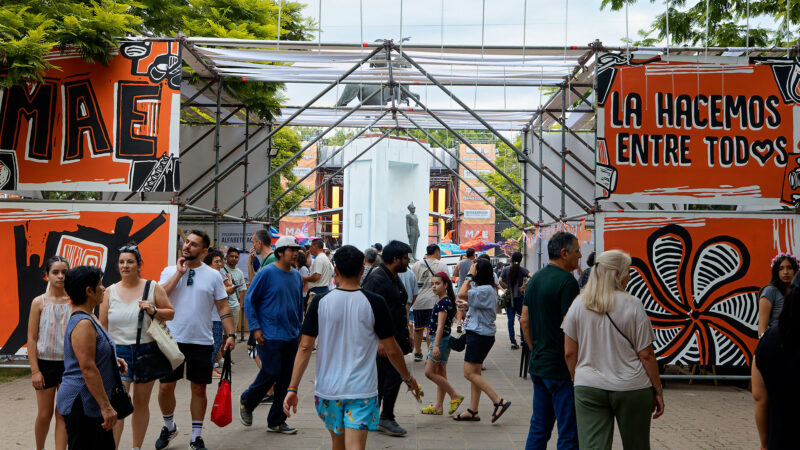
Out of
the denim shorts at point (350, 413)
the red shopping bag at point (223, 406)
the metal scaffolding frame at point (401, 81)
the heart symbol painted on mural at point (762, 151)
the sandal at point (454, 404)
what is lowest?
the sandal at point (454, 404)

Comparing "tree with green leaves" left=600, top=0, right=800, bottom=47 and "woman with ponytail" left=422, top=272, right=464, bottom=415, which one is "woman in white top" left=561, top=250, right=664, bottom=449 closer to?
"woman with ponytail" left=422, top=272, right=464, bottom=415

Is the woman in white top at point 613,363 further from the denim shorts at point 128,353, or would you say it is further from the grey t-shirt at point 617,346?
the denim shorts at point 128,353

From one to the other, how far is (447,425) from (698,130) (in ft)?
19.3

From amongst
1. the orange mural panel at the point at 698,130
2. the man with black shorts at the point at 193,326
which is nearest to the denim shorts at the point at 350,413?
the man with black shorts at the point at 193,326

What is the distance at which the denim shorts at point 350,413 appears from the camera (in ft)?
15.8

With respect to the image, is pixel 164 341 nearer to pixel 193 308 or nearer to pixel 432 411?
pixel 193 308

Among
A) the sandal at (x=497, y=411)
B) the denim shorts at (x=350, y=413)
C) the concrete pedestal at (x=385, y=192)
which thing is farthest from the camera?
the concrete pedestal at (x=385, y=192)

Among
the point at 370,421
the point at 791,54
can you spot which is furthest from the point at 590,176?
the point at 370,421

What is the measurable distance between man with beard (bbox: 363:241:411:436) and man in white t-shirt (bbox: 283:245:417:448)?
1.91 metres

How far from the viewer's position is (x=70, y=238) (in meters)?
10.9

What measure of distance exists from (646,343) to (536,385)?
1.22m

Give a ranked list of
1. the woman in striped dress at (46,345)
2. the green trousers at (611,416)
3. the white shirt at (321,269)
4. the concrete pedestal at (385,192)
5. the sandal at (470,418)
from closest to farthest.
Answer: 1. the green trousers at (611,416)
2. the woman in striped dress at (46,345)
3. the sandal at (470,418)
4. the white shirt at (321,269)
5. the concrete pedestal at (385,192)

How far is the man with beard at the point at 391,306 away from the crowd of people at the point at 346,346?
2cm

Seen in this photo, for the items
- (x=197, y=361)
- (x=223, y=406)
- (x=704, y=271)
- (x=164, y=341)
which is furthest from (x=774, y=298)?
(x=164, y=341)
